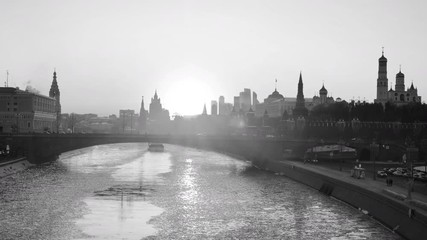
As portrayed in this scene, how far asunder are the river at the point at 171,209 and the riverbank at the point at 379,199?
37.4 inches

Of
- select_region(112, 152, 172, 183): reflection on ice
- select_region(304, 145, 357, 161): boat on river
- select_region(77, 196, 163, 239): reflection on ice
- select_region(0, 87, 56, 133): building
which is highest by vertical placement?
select_region(0, 87, 56, 133): building

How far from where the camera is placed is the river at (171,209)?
41312 millimetres

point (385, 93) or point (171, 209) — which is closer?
point (171, 209)

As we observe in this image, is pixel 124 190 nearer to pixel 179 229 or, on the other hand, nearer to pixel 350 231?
pixel 179 229

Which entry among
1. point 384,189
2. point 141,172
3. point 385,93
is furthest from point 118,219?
point 385,93

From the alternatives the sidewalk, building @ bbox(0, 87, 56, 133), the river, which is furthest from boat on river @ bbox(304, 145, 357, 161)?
building @ bbox(0, 87, 56, 133)

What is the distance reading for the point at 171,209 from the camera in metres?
51.7

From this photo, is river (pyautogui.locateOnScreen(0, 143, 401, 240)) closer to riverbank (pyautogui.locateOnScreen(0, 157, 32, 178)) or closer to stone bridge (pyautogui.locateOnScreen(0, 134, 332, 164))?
riverbank (pyautogui.locateOnScreen(0, 157, 32, 178))

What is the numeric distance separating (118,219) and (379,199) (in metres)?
21.4

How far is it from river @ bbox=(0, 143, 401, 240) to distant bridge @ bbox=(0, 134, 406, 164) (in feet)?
54.9

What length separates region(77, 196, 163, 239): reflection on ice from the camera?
41281 mm

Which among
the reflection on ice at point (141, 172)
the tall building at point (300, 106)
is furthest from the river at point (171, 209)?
the tall building at point (300, 106)

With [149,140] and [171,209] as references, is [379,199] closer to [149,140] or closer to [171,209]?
[171,209]

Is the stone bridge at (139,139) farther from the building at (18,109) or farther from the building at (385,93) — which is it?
the building at (385,93)
